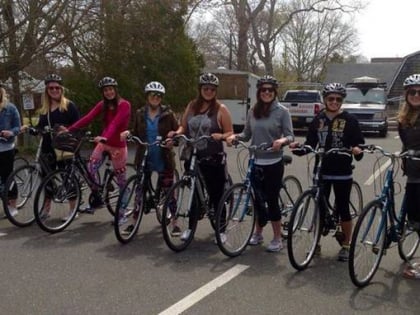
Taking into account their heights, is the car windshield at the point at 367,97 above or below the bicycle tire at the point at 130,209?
above

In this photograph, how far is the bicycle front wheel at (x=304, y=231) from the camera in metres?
5.15

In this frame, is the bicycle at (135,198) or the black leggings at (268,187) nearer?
the black leggings at (268,187)

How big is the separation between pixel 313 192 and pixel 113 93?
2.84m

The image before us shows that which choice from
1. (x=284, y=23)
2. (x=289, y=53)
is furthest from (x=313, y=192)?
(x=289, y=53)

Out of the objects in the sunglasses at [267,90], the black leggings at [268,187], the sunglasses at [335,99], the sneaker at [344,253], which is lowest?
the sneaker at [344,253]

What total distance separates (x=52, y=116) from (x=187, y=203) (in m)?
2.25

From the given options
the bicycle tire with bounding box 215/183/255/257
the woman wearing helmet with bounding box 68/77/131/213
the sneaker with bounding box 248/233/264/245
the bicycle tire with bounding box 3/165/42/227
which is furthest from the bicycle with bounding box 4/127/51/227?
the sneaker with bounding box 248/233/264/245

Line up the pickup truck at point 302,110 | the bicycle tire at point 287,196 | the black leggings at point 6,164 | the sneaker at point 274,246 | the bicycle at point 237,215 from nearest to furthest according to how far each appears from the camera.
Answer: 1. the bicycle at point 237,215
2. the sneaker at point 274,246
3. the bicycle tire at point 287,196
4. the black leggings at point 6,164
5. the pickup truck at point 302,110

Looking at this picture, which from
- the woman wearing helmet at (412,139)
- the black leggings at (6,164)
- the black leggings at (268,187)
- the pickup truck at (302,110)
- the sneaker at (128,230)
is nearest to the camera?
the woman wearing helmet at (412,139)

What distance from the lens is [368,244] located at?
486cm

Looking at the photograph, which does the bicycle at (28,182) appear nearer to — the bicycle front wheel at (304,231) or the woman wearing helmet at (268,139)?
the woman wearing helmet at (268,139)

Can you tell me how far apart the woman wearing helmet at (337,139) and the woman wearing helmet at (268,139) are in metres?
0.29

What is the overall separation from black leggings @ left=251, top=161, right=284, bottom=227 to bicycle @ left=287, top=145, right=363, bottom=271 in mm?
441

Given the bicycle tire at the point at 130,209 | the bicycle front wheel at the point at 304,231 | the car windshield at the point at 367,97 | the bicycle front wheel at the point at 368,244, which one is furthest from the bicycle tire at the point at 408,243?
the car windshield at the point at 367,97
